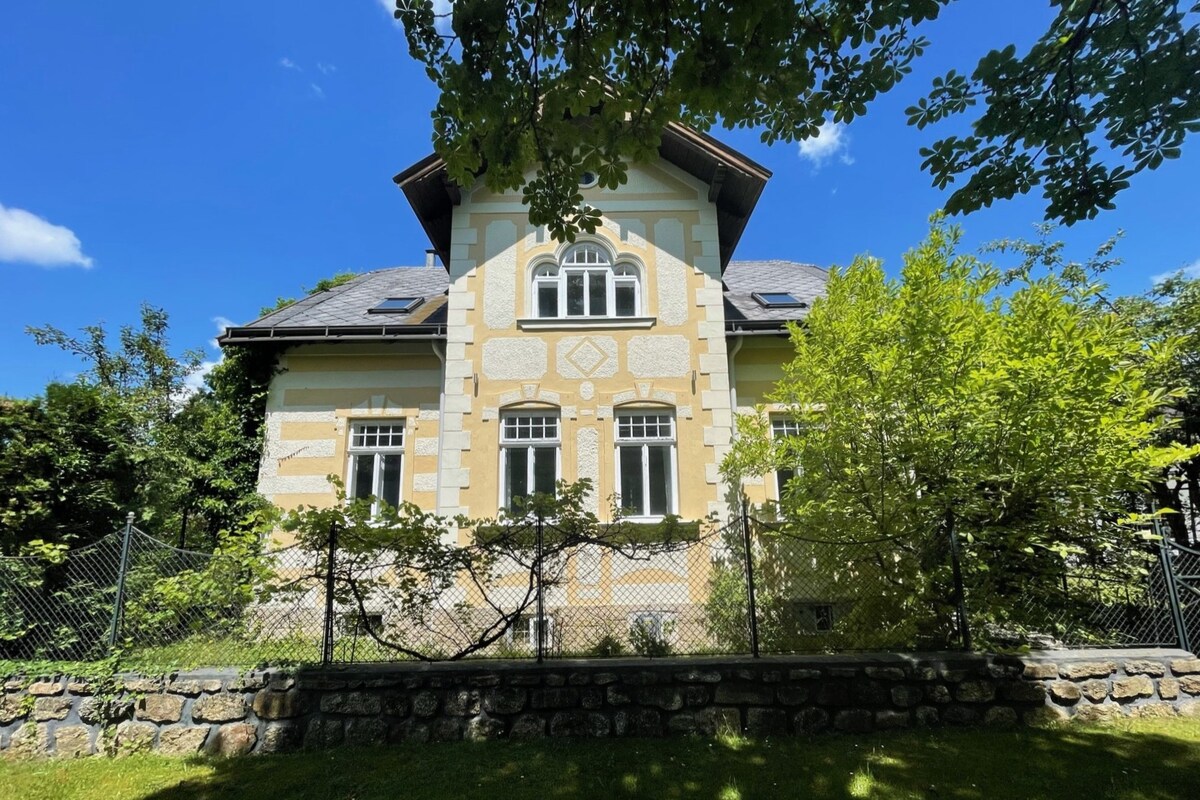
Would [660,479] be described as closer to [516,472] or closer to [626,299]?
[516,472]

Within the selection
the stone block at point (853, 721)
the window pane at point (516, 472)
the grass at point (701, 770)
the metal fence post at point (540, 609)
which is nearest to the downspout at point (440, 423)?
the window pane at point (516, 472)

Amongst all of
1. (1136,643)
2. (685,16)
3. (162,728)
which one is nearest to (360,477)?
(162,728)

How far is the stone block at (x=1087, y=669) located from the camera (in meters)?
5.45

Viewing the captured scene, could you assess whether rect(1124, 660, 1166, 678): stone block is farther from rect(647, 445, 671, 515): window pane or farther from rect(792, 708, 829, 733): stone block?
rect(647, 445, 671, 515): window pane

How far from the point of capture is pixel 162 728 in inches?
208

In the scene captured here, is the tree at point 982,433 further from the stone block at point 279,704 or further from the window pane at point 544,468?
the stone block at point 279,704

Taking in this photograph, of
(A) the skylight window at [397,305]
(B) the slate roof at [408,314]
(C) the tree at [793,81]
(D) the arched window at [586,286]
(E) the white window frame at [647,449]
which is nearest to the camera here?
(C) the tree at [793,81]

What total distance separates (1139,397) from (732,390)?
17.7 ft

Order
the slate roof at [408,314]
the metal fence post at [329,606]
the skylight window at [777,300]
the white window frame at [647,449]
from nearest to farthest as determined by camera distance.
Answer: the metal fence post at [329,606]
the white window frame at [647,449]
the slate roof at [408,314]
the skylight window at [777,300]

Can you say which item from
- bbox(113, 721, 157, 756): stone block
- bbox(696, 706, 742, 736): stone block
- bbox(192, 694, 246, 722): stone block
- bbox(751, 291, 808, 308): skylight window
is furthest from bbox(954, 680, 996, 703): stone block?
bbox(751, 291, 808, 308): skylight window

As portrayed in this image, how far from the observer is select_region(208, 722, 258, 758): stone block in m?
5.17

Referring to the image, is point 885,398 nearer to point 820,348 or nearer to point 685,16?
point 820,348

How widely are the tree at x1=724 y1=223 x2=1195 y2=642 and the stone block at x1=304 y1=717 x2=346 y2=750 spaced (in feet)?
16.9

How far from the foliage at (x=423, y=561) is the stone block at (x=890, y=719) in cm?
219
